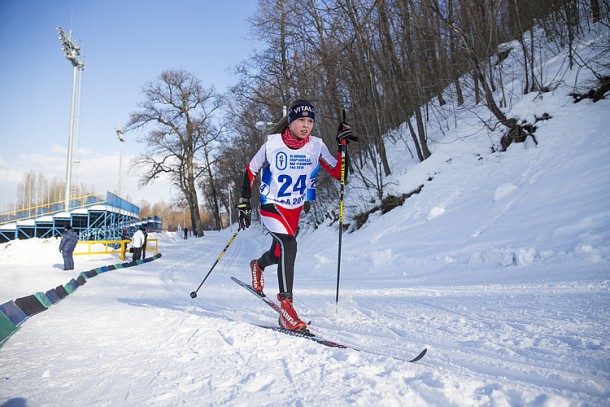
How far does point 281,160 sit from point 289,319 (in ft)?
5.00

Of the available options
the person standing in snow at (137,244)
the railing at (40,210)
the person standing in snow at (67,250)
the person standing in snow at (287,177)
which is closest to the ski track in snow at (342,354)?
the person standing in snow at (287,177)

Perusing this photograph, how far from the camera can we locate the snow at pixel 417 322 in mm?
1687

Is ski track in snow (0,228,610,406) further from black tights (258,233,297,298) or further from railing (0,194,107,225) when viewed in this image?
railing (0,194,107,225)

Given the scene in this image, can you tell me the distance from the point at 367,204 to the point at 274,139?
8520 mm

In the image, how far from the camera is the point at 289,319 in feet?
9.73

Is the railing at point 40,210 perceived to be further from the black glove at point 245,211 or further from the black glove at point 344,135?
the black glove at point 344,135

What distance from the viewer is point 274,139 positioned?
347 centimetres


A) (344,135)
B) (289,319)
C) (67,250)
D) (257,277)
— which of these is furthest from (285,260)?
(67,250)

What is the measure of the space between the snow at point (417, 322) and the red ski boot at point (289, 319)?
19 cm

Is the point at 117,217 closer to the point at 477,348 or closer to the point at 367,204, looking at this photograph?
the point at 367,204

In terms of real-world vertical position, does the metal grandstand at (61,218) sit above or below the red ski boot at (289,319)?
above

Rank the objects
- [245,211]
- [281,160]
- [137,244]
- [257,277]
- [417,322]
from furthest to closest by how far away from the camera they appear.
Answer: [137,244] < [257,277] < [245,211] < [281,160] < [417,322]

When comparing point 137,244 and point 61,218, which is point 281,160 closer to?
point 137,244

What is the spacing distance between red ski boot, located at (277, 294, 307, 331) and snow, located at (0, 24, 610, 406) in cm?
19
